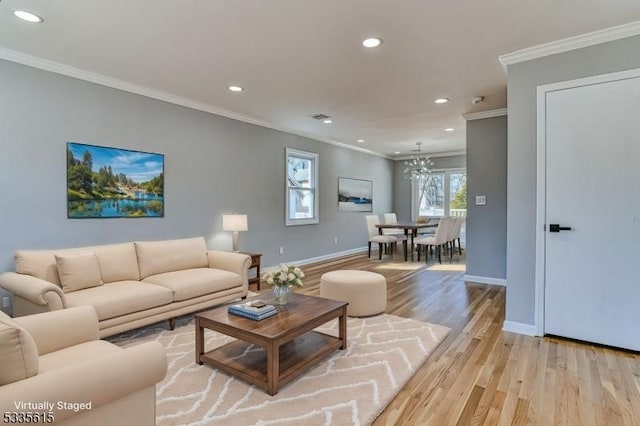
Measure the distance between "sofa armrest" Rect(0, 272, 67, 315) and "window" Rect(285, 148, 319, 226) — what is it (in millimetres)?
3891

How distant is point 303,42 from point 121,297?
262 centimetres

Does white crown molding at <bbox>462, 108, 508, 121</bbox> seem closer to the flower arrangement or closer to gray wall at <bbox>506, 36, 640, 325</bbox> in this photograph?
gray wall at <bbox>506, 36, 640, 325</bbox>

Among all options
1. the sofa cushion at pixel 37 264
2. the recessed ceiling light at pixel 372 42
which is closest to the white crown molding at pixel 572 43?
the recessed ceiling light at pixel 372 42

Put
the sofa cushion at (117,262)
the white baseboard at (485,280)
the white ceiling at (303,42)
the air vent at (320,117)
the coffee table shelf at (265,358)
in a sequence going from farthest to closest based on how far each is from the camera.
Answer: the air vent at (320,117)
the white baseboard at (485,280)
the sofa cushion at (117,262)
the white ceiling at (303,42)
the coffee table shelf at (265,358)

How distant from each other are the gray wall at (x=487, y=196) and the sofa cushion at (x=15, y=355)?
5.19m

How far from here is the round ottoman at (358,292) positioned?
139 inches

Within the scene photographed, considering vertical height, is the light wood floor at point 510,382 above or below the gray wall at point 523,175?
below

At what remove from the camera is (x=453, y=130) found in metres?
6.34

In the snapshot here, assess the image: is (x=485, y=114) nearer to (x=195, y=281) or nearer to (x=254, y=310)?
(x=254, y=310)

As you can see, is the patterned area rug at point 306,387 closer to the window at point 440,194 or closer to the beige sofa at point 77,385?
the beige sofa at point 77,385

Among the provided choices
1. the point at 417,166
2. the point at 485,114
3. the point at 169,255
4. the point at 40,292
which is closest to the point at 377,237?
the point at 417,166

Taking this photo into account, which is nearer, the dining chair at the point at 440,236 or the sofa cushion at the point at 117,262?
the sofa cushion at the point at 117,262

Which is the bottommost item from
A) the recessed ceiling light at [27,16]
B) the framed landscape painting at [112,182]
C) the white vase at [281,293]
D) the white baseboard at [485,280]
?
→ the white baseboard at [485,280]

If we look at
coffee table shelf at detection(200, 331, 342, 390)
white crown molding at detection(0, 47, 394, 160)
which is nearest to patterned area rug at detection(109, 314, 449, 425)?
coffee table shelf at detection(200, 331, 342, 390)
